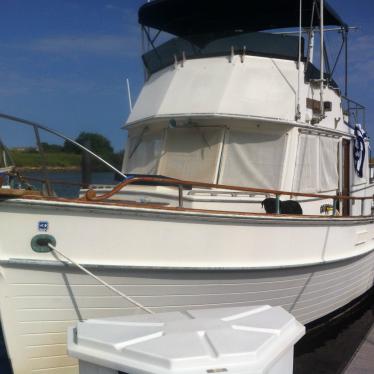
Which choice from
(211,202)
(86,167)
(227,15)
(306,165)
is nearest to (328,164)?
(306,165)

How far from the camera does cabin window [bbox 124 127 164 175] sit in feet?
22.9

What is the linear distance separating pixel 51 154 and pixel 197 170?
227 centimetres

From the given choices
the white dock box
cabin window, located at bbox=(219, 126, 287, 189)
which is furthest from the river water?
the white dock box

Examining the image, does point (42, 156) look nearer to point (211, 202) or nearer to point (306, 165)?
point (211, 202)

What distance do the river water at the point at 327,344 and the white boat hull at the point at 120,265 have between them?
138 centimetres

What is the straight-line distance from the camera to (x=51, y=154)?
16.0 feet

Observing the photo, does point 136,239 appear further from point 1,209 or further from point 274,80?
point 274,80

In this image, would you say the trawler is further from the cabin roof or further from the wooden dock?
the wooden dock

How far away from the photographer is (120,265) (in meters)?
4.29

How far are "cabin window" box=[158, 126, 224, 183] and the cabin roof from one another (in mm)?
1453

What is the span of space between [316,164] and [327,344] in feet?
8.04

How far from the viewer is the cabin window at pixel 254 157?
6367 mm

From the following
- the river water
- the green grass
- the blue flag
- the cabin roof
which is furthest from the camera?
the blue flag

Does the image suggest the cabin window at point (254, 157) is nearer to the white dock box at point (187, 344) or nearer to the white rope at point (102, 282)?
the white rope at point (102, 282)
